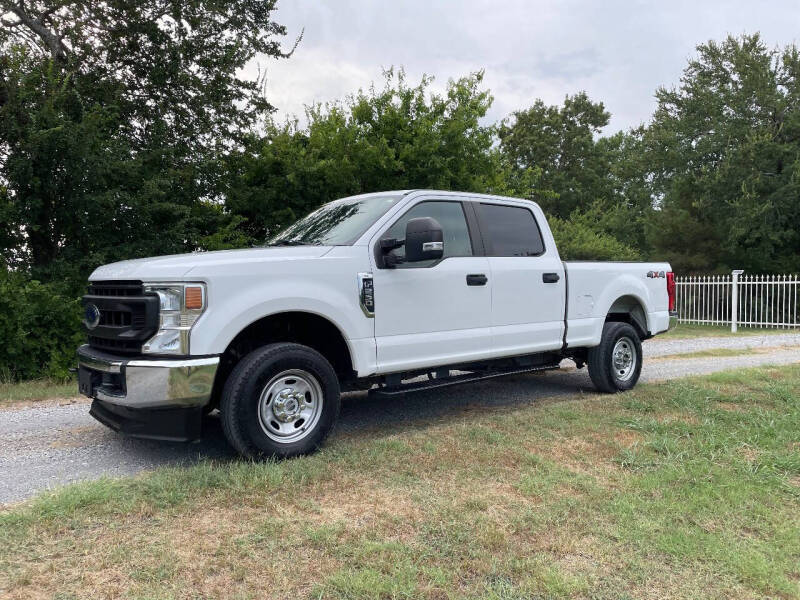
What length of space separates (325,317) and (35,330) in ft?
17.7

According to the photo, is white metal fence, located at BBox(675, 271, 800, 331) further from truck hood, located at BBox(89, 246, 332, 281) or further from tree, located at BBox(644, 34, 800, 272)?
truck hood, located at BBox(89, 246, 332, 281)

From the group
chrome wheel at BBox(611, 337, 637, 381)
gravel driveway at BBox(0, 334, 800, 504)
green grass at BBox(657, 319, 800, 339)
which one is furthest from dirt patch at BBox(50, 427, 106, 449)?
green grass at BBox(657, 319, 800, 339)

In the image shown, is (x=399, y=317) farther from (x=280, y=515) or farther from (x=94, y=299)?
(x=94, y=299)

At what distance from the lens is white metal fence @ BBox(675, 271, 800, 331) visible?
17906 millimetres

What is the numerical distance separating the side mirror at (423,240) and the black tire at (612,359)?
3142mm

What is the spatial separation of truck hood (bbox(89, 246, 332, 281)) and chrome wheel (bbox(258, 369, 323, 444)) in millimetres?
875

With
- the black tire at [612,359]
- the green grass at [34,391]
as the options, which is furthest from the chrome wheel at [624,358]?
the green grass at [34,391]

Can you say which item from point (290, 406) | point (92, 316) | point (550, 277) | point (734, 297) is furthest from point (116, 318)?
point (734, 297)

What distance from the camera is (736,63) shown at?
24.4 metres

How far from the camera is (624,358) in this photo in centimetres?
724

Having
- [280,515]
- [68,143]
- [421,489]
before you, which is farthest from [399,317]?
[68,143]

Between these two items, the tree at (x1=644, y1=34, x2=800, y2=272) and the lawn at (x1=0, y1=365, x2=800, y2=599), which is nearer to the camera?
the lawn at (x1=0, y1=365, x2=800, y2=599)

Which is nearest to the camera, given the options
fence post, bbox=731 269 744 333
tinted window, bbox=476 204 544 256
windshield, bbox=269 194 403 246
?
windshield, bbox=269 194 403 246

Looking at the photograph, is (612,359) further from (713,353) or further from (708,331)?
Answer: (708,331)
